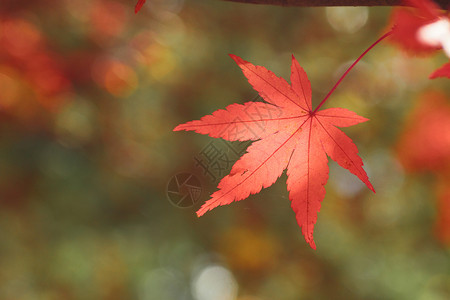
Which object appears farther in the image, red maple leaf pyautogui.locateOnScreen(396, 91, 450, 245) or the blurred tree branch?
red maple leaf pyautogui.locateOnScreen(396, 91, 450, 245)

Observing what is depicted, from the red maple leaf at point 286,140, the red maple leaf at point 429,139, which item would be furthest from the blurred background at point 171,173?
the red maple leaf at point 286,140

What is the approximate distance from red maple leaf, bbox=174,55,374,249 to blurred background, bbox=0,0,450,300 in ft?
3.27

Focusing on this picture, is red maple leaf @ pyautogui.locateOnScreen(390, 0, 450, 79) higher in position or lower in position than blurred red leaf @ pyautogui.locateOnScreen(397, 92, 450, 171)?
higher

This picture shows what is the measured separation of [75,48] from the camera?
5.51 ft

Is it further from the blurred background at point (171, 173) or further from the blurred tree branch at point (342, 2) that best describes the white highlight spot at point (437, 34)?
the blurred background at point (171, 173)

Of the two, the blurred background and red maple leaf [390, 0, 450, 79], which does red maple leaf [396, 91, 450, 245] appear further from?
red maple leaf [390, 0, 450, 79]

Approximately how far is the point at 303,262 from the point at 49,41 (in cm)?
154

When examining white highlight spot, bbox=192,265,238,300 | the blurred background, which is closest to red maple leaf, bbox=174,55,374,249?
the blurred background

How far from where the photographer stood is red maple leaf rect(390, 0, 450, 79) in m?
0.32

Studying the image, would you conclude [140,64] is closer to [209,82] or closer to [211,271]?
[209,82]

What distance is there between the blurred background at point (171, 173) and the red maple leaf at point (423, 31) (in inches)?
41.3

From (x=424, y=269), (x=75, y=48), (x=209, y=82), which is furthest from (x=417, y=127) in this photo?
(x=75, y=48)

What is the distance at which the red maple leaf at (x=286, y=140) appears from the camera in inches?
13.5

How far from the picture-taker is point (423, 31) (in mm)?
344
